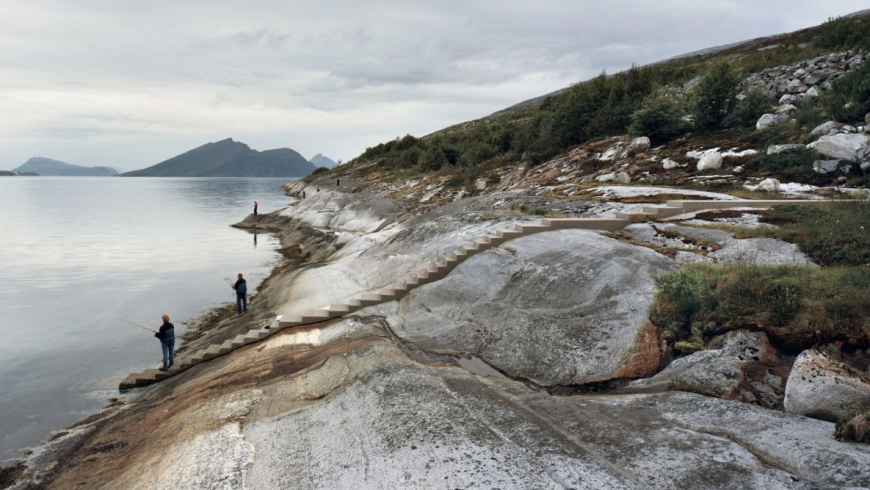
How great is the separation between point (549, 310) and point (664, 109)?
25.3 metres

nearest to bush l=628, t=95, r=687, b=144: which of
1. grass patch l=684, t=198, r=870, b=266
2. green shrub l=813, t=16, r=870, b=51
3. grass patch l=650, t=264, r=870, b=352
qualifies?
green shrub l=813, t=16, r=870, b=51

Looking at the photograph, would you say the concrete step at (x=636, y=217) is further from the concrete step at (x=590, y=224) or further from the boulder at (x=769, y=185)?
the boulder at (x=769, y=185)

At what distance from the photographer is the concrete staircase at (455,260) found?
1571cm

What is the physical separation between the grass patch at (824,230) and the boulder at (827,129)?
390 inches

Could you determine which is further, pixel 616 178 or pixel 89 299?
pixel 616 178

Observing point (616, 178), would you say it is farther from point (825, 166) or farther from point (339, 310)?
point (339, 310)

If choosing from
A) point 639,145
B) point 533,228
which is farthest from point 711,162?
point 533,228

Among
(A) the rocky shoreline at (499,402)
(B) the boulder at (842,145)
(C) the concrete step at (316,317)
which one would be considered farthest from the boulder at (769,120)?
(C) the concrete step at (316,317)

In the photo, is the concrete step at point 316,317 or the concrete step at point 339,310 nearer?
the concrete step at point 316,317

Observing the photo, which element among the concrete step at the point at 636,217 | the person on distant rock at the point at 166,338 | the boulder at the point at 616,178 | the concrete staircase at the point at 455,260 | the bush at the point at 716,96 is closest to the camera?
the concrete staircase at the point at 455,260

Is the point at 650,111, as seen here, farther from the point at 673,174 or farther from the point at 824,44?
the point at 824,44

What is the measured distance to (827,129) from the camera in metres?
22.6

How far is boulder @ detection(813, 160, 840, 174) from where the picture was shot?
20328 mm

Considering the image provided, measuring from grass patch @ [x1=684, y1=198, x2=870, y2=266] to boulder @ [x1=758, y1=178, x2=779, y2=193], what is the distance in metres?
4.99
